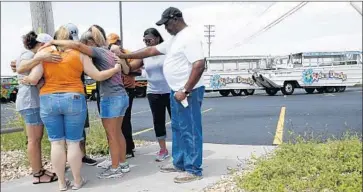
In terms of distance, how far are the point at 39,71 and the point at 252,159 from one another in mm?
2417

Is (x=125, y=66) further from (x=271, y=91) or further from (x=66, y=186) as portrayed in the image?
(x=271, y=91)

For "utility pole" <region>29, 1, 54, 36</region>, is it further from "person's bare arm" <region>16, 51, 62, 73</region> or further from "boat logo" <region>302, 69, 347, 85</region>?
"boat logo" <region>302, 69, 347, 85</region>

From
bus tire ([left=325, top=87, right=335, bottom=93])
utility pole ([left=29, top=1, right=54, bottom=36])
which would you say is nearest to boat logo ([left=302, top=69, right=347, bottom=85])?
bus tire ([left=325, top=87, right=335, bottom=93])

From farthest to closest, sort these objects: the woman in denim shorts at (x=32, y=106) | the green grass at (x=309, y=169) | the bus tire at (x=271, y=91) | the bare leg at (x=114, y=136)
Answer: the bus tire at (x=271, y=91), the bare leg at (x=114, y=136), the woman in denim shorts at (x=32, y=106), the green grass at (x=309, y=169)

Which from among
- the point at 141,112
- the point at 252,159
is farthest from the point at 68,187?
the point at 141,112

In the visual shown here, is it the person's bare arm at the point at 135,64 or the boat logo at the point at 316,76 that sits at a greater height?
the person's bare arm at the point at 135,64

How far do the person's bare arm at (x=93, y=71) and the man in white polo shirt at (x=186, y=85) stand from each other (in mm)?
538

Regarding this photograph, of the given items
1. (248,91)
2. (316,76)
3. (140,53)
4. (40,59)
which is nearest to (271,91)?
(248,91)

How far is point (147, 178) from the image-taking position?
13.1 feet

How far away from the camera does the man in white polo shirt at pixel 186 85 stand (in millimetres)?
3598

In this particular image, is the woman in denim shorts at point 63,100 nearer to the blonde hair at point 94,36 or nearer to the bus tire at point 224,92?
the blonde hair at point 94,36

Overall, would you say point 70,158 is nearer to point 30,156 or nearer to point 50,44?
point 30,156

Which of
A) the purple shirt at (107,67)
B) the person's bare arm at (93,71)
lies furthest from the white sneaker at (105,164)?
the person's bare arm at (93,71)

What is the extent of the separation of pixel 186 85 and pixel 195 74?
0.45ft
